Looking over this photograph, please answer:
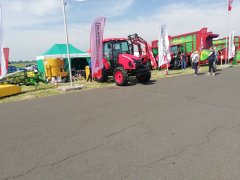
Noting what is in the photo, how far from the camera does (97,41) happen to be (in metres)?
11.0

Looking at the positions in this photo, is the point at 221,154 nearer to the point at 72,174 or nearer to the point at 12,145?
the point at 72,174

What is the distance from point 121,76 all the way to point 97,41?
2.08 meters

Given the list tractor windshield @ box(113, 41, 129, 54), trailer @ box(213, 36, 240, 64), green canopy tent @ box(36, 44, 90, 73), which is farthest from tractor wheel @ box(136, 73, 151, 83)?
trailer @ box(213, 36, 240, 64)

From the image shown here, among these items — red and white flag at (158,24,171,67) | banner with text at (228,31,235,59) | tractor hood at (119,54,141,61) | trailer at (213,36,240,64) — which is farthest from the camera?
trailer at (213,36,240,64)

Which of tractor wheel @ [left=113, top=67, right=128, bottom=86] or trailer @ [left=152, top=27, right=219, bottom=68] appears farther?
trailer @ [left=152, top=27, right=219, bottom=68]

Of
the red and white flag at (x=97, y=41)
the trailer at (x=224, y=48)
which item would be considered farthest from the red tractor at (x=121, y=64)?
the trailer at (x=224, y=48)

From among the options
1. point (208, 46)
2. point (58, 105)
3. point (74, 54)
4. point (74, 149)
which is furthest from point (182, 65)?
point (74, 149)

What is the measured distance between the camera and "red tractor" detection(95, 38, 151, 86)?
38.7ft

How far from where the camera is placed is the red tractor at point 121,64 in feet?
38.7

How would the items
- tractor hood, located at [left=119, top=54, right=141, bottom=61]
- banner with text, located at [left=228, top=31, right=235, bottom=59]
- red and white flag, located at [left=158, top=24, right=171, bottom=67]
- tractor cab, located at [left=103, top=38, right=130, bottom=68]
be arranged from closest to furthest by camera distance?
tractor hood, located at [left=119, top=54, right=141, bottom=61]
tractor cab, located at [left=103, top=38, right=130, bottom=68]
red and white flag, located at [left=158, top=24, right=171, bottom=67]
banner with text, located at [left=228, top=31, right=235, bottom=59]

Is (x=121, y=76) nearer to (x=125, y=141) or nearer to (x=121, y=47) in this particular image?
(x=121, y=47)

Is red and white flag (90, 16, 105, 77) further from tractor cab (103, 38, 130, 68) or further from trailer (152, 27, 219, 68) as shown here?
trailer (152, 27, 219, 68)

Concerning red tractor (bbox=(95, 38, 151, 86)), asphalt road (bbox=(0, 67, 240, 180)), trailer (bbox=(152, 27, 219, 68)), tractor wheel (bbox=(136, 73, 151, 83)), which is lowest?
asphalt road (bbox=(0, 67, 240, 180))

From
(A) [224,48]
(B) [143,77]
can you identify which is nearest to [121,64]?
(B) [143,77]
